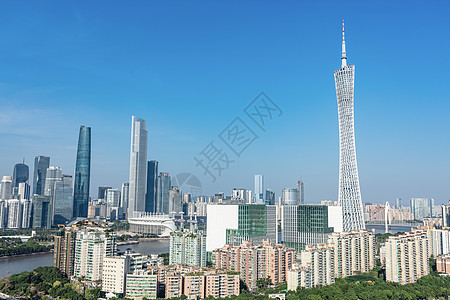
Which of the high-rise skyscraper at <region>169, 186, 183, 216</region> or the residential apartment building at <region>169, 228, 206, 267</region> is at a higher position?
the high-rise skyscraper at <region>169, 186, 183, 216</region>

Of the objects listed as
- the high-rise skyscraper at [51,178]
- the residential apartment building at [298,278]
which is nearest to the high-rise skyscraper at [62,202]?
the high-rise skyscraper at [51,178]

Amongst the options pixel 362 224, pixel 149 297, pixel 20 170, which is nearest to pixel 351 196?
pixel 362 224

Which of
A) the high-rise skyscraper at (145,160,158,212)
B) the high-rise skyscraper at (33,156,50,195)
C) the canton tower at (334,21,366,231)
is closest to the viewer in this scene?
the canton tower at (334,21,366,231)

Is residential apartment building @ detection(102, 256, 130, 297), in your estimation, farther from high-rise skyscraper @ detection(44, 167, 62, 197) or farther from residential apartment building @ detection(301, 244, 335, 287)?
high-rise skyscraper @ detection(44, 167, 62, 197)

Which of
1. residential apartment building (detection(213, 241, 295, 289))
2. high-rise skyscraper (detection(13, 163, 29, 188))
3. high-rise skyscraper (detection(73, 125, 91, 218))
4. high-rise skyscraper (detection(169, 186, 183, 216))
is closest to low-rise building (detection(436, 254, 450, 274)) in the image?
residential apartment building (detection(213, 241, 295, 289))

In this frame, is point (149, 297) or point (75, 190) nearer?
point (149, 297)

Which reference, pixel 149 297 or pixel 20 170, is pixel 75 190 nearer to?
pixel 20 170
